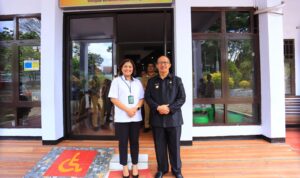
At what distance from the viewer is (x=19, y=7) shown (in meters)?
4.50

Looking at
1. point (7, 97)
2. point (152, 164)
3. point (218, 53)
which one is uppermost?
point (218, 53)

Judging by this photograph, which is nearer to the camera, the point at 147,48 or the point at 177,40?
the point at 177,40

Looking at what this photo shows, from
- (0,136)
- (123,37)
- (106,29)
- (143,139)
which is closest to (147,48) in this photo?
(123,37)

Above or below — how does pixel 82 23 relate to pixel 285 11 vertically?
below

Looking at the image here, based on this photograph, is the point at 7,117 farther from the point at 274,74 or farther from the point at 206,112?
the point at 274,74

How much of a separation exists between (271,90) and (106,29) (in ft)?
10.9

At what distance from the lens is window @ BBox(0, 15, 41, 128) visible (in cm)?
453

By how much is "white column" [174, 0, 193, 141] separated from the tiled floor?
5.98ft

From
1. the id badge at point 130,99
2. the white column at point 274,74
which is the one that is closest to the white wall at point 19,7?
the id badge at point 130,99

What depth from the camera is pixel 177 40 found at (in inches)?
155

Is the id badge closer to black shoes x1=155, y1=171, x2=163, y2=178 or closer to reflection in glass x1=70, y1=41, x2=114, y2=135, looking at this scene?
black shoes x1=155, y1=171, x2=163, y2=178

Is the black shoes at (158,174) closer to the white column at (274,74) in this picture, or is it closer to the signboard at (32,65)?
the white column at (274,74)

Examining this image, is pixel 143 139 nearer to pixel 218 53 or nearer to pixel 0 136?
pixel 218 53

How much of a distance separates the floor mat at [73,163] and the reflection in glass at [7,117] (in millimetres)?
1691
